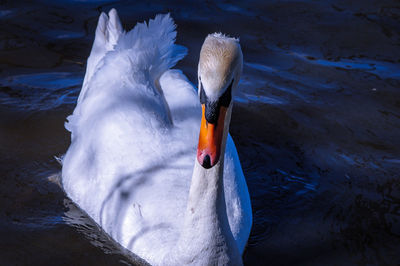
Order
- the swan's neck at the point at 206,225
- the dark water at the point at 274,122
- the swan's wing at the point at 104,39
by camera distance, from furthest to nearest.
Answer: the swan's wing at the point at 104,39, the dark water at the point at 274,122, the swan's neck at the point at 206,225

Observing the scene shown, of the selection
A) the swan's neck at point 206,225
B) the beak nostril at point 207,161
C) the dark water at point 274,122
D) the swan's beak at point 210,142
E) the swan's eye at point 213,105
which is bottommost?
the dark water at point 274,122

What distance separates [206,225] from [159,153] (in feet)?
2.84

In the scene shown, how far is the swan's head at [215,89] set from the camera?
291cm

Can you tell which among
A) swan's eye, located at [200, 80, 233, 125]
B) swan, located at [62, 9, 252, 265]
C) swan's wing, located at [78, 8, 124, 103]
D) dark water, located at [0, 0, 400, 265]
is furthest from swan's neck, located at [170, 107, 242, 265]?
swan's wing, located at [78, 8, 124, 103]

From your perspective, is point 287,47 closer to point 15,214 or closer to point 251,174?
point 251,174

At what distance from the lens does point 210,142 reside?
117 inches

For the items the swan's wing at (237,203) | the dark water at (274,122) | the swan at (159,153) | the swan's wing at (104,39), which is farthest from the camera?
the swan's wing at (104,39)

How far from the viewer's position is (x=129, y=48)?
477cm

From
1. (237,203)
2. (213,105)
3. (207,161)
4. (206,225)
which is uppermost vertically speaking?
(213,105)

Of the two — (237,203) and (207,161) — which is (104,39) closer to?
(237,203)

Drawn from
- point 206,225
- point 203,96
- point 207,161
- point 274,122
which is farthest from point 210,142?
point 274,122

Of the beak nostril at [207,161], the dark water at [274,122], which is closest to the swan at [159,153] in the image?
the beak nostril at [207,161]

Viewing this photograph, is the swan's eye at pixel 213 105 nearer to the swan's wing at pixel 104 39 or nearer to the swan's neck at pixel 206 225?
the swan's neck at pixel 206 225

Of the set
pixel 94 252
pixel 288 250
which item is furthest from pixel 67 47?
pixel 288 250
